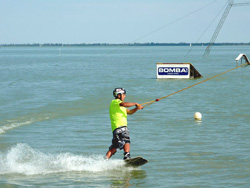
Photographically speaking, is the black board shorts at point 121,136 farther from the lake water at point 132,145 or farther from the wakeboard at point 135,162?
the lake water at point 132,145

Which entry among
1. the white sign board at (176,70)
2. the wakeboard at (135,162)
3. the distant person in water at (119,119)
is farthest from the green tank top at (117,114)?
the white sign board at (176,70)

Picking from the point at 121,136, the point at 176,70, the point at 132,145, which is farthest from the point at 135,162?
the point at 176,70

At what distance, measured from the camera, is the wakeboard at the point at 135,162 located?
10891 mm

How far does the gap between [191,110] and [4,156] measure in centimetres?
1063

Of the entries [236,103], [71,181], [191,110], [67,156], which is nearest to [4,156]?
[67,156]

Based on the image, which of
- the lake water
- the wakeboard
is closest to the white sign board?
the lake water

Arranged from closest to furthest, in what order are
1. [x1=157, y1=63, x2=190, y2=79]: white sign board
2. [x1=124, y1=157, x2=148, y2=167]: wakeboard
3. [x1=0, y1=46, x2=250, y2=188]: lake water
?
[x1=0, y1=46, x2=250, y2=188]: lake water, [x1=124, y1=157, x2=148, y2=167]: wakeboard, [x1=157, y1=63, x2=190, y2=79]: white sign board

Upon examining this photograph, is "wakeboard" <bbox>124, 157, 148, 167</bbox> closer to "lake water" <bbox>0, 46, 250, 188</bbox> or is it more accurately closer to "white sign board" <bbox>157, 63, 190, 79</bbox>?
"lake water" <bbox>0, 46, 250, 188</bbox>

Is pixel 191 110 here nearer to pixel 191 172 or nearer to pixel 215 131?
pixel 215 131

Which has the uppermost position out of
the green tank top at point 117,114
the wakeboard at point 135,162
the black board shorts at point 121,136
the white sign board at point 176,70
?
the white sign board at point 176,70

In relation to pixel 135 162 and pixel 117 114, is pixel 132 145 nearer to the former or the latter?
pixel 135 162

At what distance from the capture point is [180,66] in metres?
39.2

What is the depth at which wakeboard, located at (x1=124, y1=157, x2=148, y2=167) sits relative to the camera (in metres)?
10.9

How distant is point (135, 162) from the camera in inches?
432
